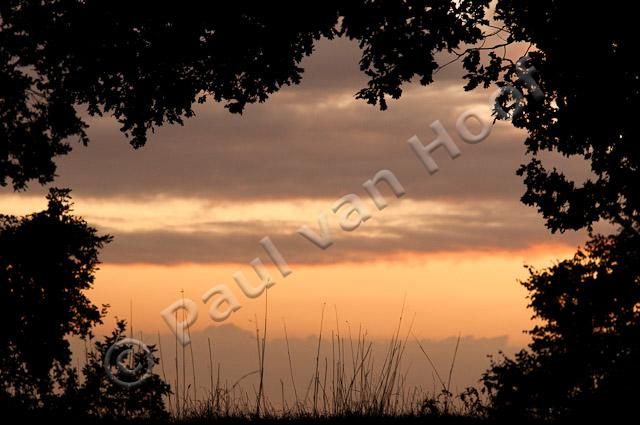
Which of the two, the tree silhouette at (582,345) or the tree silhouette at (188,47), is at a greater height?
the tree silhouette at (188,47)

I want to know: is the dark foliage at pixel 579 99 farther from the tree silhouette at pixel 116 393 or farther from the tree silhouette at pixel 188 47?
the tree silhouette at pixel 116 393

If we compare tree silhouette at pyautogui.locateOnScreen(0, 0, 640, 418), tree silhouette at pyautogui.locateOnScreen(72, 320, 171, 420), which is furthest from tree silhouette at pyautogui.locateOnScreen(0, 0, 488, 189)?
tree silhouette at pyautogui.locateOnScreen(72, 320, 171, 420)

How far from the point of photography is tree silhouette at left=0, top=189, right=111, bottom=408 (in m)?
12.7

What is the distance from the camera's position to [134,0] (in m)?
11.0

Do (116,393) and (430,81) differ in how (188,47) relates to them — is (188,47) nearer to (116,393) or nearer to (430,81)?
(430,81)

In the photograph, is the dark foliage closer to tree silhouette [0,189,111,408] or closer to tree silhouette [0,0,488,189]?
tree silhouette [0,0,488,189]

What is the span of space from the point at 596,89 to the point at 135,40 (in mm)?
6145

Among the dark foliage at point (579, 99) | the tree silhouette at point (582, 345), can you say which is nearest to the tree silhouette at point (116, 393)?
the tree silhouette at point (582, 345)

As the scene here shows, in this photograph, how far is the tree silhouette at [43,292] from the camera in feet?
41.7

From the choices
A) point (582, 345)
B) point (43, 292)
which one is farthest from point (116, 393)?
point (582, 345)

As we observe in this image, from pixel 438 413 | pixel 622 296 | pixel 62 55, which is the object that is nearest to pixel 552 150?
pixel 622 296

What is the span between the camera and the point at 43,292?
13578 mm

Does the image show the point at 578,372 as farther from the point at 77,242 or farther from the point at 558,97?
the point at 77,242

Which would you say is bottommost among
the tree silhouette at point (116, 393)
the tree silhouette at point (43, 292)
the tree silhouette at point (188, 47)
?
the tree silhouette at point (116, 393)
